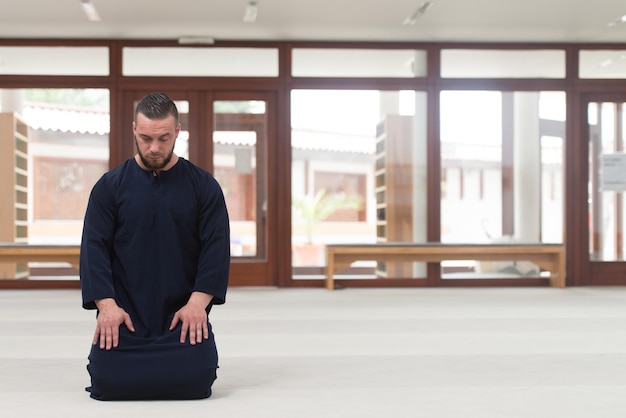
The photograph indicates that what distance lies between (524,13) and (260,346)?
4547mm

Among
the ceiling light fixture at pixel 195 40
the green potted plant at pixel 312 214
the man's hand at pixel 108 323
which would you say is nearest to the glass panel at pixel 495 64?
the green potted plant at pixel 312 214

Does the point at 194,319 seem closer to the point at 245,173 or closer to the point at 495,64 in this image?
the point at 245,173

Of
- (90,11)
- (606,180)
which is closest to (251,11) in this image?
(90,11)

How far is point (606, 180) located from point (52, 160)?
5.98 m

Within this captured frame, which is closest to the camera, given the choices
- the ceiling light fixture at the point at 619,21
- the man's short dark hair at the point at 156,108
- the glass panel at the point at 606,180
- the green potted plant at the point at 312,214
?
the man's short dark hair at the point at 156,108

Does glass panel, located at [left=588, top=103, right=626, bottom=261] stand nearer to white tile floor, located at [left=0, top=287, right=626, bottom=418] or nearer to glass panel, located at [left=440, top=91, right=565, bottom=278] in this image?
glass panel, located at [left=440, top=91, right=565, bottom=278]

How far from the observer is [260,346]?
185 inches

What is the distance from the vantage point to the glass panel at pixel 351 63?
28.6 ft

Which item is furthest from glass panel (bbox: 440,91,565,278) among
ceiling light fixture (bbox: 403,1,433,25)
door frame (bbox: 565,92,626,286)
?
ceiling light fixture (bbox: 403,1,433,25)

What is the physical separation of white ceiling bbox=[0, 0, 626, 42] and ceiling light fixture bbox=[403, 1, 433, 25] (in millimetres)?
62

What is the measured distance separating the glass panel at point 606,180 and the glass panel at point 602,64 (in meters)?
0.33

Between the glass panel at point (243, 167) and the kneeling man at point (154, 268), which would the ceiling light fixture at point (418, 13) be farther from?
the kneeling man at point (154, 268)

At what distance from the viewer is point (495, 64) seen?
8898 millimetres

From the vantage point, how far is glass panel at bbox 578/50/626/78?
8.97 m
